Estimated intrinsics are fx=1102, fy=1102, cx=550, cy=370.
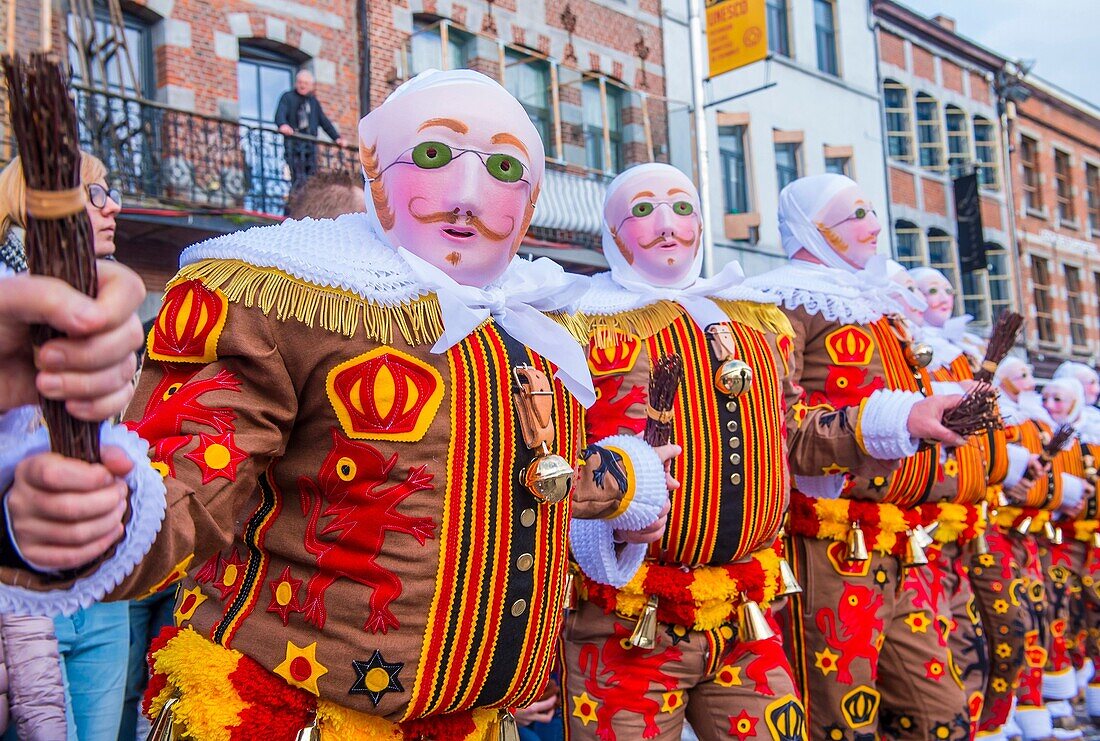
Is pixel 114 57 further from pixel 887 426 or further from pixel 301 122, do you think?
pixel 887 426

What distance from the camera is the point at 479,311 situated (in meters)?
2.16

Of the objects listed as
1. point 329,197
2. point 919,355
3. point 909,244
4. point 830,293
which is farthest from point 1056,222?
point 329,197

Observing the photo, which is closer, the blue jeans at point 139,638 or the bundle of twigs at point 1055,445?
the blue jeans at point 139,638

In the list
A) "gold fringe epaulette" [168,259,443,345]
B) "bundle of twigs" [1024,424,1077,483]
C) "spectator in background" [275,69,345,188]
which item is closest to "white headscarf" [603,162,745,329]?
"gold fringe epaulette" [168,259,443,345]

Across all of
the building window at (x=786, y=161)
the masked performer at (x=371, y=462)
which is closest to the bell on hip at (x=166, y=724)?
the masked performer at (x=371, y=462)

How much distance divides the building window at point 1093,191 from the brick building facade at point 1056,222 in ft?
0.15

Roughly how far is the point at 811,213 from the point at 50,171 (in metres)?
3.81

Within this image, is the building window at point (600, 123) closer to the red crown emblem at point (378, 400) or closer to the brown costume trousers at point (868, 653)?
the brown costume trousers at point (868, 653)

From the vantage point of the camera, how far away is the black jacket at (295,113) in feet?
35.4

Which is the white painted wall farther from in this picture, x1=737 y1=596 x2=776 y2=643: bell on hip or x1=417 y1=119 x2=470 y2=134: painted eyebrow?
x1=417 y1=119 x2=470 y2=134: painted eyebrow

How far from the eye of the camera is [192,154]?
404 inches

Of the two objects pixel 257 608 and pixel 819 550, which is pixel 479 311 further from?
pixel 819 550

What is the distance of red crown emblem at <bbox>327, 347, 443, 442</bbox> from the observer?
2.06 meters

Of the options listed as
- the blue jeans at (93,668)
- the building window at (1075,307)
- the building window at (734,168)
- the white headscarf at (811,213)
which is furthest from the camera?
the building window at (1075,307)
